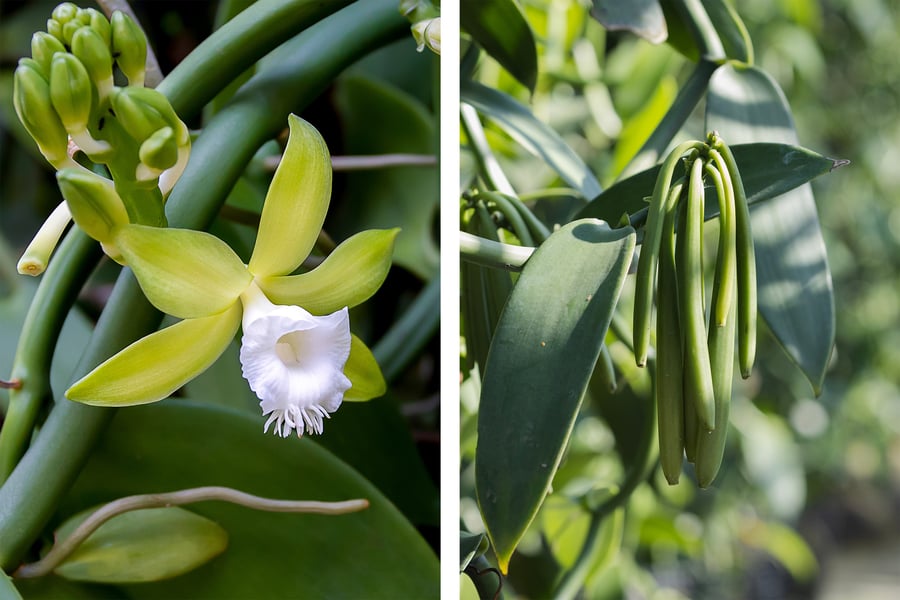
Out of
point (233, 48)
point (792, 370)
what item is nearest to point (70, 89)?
point (233, 48)

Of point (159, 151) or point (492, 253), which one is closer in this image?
point (159, 151)

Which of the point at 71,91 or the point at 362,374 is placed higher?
the point at 71,91

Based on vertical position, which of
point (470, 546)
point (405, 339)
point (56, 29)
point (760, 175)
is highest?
point (56, 29)

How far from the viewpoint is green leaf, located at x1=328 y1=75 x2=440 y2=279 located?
515 millimetres

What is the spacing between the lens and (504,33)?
0.50m

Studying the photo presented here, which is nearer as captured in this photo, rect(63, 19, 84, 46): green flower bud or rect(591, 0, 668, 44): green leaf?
rect(63, 19, 84, 46): green flower bud

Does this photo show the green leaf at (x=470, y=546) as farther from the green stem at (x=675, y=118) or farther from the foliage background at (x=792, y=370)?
the green stem at (x=675, y=118)

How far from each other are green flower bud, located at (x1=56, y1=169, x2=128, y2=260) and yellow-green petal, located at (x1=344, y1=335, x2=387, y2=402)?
0.15 m

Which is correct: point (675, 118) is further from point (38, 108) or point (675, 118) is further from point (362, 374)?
point (38, 108)

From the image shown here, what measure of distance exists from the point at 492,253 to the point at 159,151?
0.21 m

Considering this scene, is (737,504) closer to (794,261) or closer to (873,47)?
(794,261)

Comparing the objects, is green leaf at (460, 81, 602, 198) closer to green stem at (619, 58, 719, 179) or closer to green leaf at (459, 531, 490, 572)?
green stem at (619, 58, 719, 179)

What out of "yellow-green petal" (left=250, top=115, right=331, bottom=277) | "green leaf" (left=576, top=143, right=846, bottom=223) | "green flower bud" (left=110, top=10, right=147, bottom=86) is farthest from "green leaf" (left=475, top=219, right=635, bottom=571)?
"green flower bud" (left=110, top=10, right=147, bottom=86)

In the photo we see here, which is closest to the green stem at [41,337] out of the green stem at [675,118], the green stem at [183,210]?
the green stem at [183,210]
